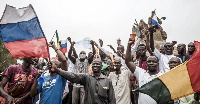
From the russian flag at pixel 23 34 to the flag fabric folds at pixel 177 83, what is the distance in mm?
2285

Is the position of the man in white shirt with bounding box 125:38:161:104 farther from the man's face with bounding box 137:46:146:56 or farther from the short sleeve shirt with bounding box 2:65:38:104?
the short sleeve shirt with bounding box 2:65:38:104

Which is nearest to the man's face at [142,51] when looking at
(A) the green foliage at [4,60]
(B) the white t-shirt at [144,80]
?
(B) the white t-shirt at [144,80]

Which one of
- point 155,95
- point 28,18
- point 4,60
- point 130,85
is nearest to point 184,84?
point 155,95

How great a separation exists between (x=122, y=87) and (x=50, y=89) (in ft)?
7.77

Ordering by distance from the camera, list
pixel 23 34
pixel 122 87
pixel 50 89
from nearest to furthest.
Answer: pixel 50 89, pixel 23 34, pixel 122 87

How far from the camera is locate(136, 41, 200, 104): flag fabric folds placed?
3354 mm

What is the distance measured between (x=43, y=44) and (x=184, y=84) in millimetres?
2885

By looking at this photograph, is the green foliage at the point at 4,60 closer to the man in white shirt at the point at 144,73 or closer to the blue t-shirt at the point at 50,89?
the blue t-shirt at the point at 50,89

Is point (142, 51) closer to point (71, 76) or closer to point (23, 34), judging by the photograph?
point (71, 76)

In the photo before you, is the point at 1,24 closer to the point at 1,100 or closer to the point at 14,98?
the point at 14,98

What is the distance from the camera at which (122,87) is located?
569 centimetres

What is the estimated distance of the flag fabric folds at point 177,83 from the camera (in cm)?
335

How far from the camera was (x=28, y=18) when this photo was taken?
4.12 metres

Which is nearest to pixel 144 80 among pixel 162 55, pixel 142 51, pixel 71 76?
pixel 71 76
